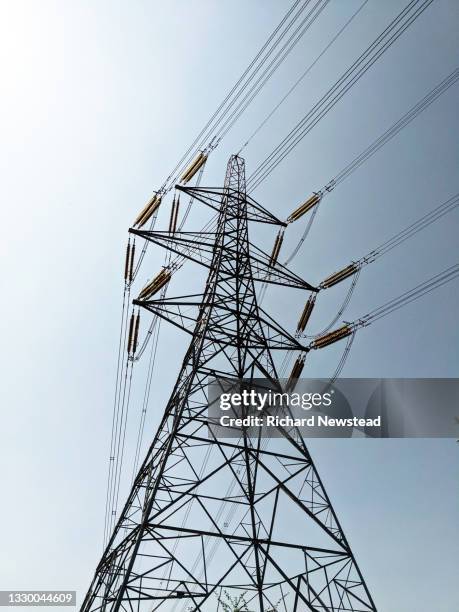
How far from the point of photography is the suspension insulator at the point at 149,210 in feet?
64.6

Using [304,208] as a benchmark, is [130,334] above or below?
below

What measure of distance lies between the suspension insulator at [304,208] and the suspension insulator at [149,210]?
5611mm

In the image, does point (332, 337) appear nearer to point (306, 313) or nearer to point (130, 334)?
point (306, 313)

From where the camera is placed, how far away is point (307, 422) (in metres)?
16.5

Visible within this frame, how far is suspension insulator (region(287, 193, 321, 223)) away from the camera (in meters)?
20.2

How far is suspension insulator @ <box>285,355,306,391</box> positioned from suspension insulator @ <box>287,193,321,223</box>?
7.10 m

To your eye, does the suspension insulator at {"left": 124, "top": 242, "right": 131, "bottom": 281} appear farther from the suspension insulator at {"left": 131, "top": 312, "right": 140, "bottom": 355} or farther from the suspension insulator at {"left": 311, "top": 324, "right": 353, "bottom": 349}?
the suspension insulator at {"left": 311, "top": 324, "right": 353, "bottom": 349}

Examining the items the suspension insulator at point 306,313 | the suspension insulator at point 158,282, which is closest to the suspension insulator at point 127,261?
the suspension insulator at point 158,282

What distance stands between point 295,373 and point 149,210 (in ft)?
28.0

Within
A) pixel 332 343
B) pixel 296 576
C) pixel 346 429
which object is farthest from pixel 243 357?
pixel 296 576

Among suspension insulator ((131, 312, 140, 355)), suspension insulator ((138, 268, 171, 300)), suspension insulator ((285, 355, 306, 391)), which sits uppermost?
suspension insulator ((138, 268, 171, 300))

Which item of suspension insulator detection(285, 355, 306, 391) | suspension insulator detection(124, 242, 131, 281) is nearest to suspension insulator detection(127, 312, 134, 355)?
suspension insulator detection(124, 242, 131, 281)

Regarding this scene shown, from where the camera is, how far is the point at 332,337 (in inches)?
650

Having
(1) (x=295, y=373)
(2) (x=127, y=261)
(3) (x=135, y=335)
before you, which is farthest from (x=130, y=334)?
(1) (x=295, y=373)
